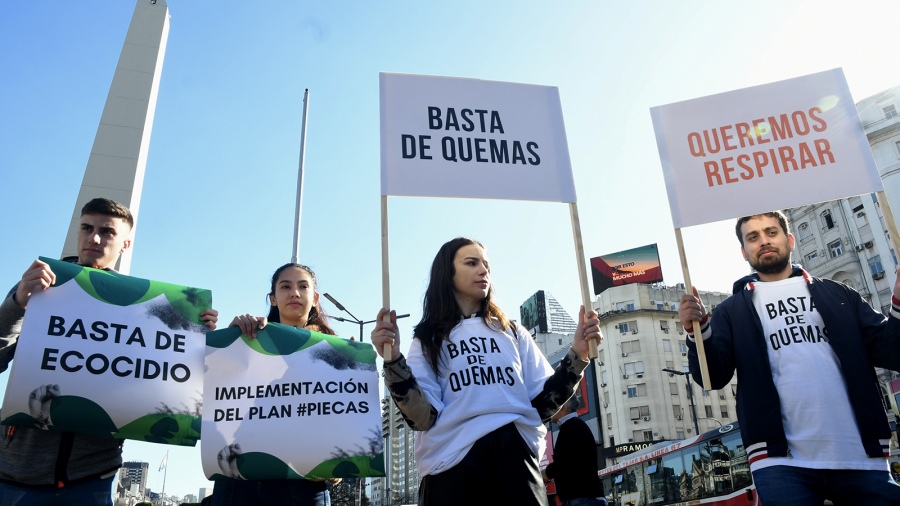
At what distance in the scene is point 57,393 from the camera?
9.88ft

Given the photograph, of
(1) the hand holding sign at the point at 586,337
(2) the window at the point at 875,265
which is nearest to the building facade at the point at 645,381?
(2) the window at the point at 875,265

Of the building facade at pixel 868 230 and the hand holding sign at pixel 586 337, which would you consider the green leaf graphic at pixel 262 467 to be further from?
the building facade at pixel 868 230

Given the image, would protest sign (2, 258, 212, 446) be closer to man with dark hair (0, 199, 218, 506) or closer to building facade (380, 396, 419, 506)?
man with dark hair (0, 199, 218, 506)

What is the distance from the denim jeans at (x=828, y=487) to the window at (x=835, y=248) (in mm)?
47549

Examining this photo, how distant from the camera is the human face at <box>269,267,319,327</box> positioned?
3.96 meters

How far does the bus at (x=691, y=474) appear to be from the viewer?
57.5 ft

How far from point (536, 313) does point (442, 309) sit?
74705mm

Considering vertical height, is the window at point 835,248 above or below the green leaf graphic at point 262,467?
above

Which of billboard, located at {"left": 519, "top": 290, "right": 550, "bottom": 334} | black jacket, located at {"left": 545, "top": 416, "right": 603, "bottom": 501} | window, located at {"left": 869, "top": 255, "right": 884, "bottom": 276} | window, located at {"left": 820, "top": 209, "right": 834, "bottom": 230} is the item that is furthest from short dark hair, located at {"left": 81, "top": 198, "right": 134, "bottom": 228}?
billboard, located at {"left": 519, "top": 290, "right": 550, "bottom": 334}

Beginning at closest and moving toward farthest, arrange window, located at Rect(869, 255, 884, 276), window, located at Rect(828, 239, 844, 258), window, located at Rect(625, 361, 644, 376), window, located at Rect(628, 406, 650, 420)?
1. window, located at Rect(869, 255, 884, 276)
2. window, located at Rect(828, 239, 844, 258)
3. window, located at Rect(628, 406, 650, 420)
4. window, located at Rect(625, 361, 644, 376)

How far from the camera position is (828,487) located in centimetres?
298

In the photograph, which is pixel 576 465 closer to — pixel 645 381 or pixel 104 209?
pixel 104 209

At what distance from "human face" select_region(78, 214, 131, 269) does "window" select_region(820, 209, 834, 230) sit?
50.3m

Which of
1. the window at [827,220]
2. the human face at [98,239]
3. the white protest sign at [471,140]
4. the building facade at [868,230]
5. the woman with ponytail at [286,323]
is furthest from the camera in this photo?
the window at [827,220]
